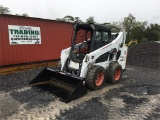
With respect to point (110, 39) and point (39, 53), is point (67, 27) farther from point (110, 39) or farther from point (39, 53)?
point (110, 39)

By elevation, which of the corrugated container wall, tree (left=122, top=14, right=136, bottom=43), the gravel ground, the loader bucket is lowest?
the gravel ground

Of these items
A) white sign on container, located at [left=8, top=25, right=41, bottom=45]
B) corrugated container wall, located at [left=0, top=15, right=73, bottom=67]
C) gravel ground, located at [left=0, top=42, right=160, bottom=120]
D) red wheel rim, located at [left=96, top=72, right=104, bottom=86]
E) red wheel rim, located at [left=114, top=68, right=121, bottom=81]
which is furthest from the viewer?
white sign on container, located at [left=8, top=25, right=41, bottom=45]

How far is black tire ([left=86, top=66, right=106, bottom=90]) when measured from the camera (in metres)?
5.97

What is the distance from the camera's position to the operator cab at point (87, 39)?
6.45 meters

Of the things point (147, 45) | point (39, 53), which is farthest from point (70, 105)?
point (147, 45)

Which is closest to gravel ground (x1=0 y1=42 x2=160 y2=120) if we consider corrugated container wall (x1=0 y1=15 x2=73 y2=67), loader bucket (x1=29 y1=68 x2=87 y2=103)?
loader bucket (x1=29 y1=68 x2=87 y2=103)

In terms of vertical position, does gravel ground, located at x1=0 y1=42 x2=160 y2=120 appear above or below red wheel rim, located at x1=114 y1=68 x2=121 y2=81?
below

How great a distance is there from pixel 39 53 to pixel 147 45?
25.3 ft

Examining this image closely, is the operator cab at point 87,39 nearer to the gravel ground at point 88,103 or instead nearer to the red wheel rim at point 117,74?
the red wheel rim at point 117,74

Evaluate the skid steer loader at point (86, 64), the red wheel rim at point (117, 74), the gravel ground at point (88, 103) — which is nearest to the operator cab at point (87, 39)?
the skid steer loader at point (86, 64)

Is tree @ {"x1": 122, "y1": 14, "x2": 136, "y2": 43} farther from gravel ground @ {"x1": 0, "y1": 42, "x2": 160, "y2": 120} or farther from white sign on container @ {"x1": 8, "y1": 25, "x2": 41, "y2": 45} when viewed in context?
gravel ground @ {"x1": 0, "y1": 42, "x2": 160, "y2": 120}

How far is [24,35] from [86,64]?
484cm

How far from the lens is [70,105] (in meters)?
5.12

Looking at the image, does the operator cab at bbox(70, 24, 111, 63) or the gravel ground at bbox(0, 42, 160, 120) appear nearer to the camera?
the gravel ground at bbox(0, 42, 160, 120)
